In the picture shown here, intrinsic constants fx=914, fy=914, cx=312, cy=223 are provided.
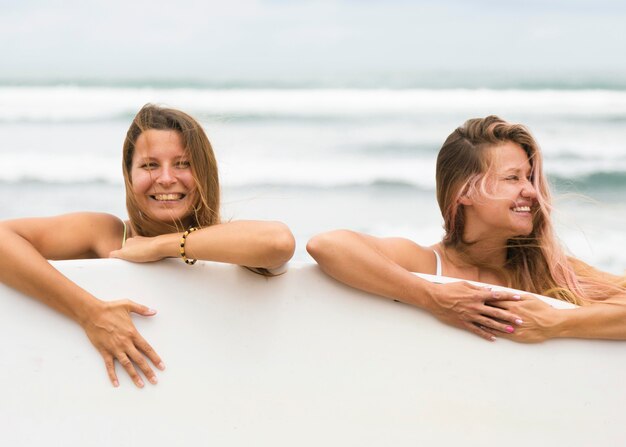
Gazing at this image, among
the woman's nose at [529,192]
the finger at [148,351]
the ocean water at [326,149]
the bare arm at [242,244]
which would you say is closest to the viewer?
the bare arm at [242,244]

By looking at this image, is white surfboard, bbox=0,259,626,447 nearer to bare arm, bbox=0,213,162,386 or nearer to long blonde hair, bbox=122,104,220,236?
bare arm, bbox=0,213,162,386

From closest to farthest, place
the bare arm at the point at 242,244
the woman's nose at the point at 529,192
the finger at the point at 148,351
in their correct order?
the bare arm at the point at 242,244
the finger at the point at 148,351
the woman's nose at the point at 529,192

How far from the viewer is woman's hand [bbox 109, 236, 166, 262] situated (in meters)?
1.84

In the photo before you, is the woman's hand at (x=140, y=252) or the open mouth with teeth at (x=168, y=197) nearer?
the woman's hand at (x=140, y=252)

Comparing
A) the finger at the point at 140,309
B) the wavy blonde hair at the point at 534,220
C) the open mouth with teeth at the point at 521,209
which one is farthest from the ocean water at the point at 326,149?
the finger at the point at 140,309

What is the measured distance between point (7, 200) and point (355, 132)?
2.48 meters

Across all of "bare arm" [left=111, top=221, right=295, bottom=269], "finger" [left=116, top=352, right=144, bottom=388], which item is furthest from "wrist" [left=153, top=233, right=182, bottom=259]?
"finger" [left=116, top=352, right=144, bottom=388]

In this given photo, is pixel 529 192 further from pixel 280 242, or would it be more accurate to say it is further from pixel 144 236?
pixel 144 236

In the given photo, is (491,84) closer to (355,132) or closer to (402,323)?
(355,132)

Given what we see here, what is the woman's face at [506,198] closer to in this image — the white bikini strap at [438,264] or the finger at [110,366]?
the white bikini strap at [438,264]

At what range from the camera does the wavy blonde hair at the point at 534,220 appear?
199 centimetres

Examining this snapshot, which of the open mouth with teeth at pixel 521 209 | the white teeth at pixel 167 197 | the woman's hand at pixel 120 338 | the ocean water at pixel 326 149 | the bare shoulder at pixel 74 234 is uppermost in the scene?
the open mouth with teeth at pixel 521 209

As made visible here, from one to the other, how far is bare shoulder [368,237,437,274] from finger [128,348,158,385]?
0.53 metres

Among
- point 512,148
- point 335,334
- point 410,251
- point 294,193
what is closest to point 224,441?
point 335,334
